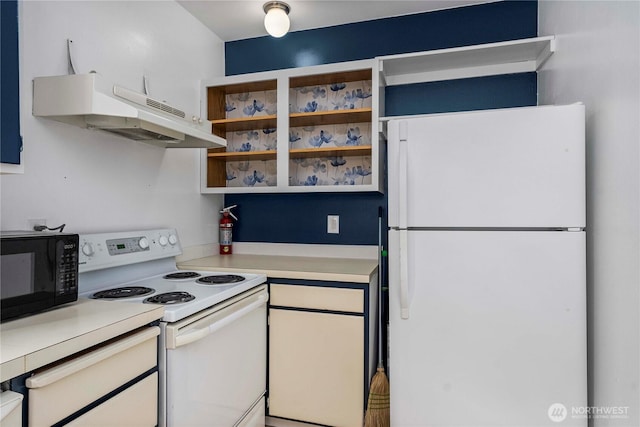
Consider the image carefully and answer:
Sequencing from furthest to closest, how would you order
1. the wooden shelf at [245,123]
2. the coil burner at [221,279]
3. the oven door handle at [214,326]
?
the wooden shelf at [245,123] → the coil burner at [221,279] → the oven door handle at [214,326]

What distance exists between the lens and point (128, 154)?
1840mm

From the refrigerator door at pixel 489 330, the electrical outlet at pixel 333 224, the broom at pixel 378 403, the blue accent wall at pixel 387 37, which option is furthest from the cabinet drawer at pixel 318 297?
the blue accent wall at pixel 387 37

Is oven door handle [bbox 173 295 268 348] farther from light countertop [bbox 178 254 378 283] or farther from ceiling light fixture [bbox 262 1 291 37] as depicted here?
ceiling light fixture [bbox 262 1 291 37]

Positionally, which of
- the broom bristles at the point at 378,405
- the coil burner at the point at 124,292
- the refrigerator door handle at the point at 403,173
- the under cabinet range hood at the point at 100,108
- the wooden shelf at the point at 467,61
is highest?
the wooden shelf at the point at 467,61

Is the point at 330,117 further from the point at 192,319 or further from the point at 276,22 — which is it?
the point at 192,319

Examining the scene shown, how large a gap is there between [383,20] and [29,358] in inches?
98.5

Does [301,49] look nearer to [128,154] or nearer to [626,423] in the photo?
[128,154]

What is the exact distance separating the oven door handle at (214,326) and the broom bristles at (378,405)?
72 centimetres

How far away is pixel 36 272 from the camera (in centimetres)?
109

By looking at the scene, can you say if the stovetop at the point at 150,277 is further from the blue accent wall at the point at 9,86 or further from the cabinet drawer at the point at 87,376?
the blue accent wall at the point at 9,86

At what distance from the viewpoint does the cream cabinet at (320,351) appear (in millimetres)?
1818

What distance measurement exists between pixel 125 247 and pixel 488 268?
165 cm

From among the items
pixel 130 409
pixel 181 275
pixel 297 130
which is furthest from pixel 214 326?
pixel 297 130

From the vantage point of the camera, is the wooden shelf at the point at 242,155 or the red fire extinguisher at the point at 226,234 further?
the red fire extinguisher at the point at 226,234
